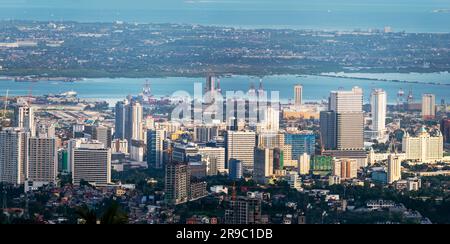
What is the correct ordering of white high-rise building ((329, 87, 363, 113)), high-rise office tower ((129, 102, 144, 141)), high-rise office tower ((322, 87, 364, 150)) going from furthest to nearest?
1. white high-rise building ((329, 87, 363, 113))
2. high-rise office tower ((322, 87, 364, 150))
3. high-rise office tower ((129, 102, 144, 141))

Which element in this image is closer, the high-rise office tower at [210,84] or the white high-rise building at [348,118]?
the white high-rise building at [348,118]

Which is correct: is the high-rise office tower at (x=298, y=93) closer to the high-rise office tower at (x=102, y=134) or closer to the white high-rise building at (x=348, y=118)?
the white high-rise building at (x=348, y=118)

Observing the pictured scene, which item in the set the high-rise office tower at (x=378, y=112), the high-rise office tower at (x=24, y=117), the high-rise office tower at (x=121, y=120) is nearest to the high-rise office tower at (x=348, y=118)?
the high-rise office tower at (x=378, y=112)

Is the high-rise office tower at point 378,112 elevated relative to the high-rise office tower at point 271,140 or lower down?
elevated

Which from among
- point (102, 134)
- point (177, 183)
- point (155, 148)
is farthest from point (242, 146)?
point (177, 183)

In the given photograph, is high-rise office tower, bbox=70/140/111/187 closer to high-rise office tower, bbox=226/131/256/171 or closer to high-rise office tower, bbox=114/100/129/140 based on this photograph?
high-rise office tower, bbox=226/131/256/171

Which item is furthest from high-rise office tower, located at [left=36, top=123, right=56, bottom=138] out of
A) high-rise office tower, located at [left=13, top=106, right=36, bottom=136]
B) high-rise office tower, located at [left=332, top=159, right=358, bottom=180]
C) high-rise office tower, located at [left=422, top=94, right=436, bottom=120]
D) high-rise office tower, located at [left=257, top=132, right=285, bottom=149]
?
high-rise office tower, located at [left=422, top=94, right=436, bottom=120]
